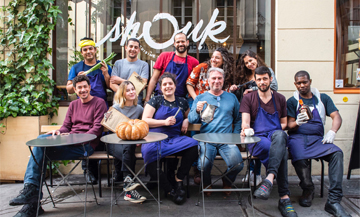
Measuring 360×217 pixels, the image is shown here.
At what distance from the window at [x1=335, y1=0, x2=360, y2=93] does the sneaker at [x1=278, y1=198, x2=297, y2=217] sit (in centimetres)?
268

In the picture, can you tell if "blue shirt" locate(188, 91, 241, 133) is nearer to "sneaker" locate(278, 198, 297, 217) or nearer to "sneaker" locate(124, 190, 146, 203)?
"sneaker" locate(278, 198, 297, 217)

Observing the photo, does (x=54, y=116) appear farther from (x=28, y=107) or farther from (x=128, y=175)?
(x=128, y=175)

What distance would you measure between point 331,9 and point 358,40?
0.83 metres

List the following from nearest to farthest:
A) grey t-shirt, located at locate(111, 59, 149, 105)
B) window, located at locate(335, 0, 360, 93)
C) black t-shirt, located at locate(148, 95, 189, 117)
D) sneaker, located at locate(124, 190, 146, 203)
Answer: sneaker, located at locate(124, 190, 146, 203)
black t-shirt, located at locate(148, 95, 189, 117)
grey t-shirt, located at locate(111, 59, 149, 105)
window, located at locate(335, 0, 360, 93)

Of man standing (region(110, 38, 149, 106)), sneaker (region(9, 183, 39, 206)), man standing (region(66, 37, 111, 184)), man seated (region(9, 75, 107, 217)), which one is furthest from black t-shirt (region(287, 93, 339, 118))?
sneaker (region(9, 183, 39, 206))

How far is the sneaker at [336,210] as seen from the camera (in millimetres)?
3038

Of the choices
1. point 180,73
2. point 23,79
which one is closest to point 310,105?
point 180,73

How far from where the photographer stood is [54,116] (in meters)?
4.83

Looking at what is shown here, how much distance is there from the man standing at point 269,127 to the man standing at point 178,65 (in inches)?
43.1

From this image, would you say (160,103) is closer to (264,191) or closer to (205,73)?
(205,73)

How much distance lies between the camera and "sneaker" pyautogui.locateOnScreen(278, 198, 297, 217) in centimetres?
307

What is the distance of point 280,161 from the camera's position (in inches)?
124

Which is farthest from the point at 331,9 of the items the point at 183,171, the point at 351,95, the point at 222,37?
the point at 183,171

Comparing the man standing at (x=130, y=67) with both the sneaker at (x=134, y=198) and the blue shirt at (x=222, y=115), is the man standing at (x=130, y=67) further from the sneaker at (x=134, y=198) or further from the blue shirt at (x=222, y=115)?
the sneaker at (x=134, y=198)
